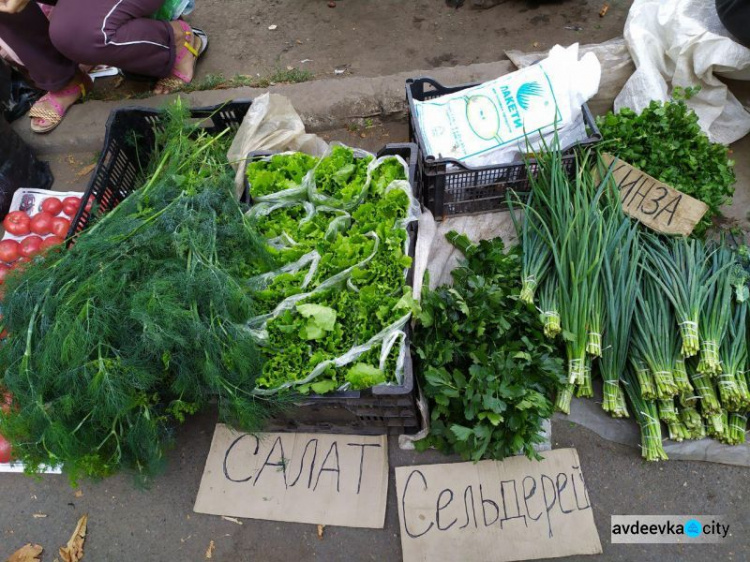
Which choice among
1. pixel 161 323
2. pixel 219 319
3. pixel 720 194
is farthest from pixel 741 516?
pixel 161 323

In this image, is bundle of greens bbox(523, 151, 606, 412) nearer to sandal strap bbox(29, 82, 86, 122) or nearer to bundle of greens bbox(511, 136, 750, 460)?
A: bundle of greens bbox(511, 136, 750, 460)

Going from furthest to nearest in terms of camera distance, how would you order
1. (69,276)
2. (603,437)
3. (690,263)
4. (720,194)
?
(720,194) < (603,437) < (690,263) < (69,276)

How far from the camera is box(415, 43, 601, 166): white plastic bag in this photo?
2271mm

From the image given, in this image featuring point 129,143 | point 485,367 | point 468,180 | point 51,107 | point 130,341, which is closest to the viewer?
point 130,341

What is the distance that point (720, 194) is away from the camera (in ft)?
7.07

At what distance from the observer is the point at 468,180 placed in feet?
7.48

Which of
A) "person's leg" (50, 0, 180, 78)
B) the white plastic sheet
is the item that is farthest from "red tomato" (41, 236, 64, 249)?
the white plastic sheet

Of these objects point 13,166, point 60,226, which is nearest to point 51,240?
point 60,226

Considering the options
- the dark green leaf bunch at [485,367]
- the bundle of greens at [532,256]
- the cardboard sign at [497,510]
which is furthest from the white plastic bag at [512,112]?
the cardboard sign at [497,510]

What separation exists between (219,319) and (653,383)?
1.66 meters

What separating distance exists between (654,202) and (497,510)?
4.88 ft

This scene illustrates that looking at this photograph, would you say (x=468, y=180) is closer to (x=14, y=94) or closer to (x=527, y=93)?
(x=527, y=93)

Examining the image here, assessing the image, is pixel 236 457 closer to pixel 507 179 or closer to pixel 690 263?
pixel 507 179

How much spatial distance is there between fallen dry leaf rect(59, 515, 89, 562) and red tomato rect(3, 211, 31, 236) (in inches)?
66.3
